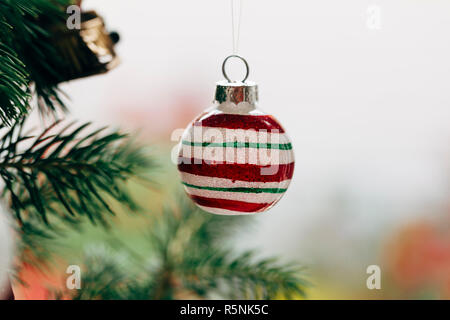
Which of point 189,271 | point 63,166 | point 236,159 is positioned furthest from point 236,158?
point 189,271

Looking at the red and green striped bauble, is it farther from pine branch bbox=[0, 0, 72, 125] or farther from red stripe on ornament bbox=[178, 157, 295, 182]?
pine branch bbox=[0, 0, 72, 125]

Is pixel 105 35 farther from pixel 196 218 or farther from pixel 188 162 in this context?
pixel 196 218

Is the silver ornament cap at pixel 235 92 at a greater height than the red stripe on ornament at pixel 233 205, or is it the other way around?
the silver ornament cap at pixel 235 92

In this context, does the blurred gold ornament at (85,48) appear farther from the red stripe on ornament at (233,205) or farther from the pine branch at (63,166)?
the red stripe on ornament at (233,205)

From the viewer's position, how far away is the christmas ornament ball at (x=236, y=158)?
1.73ft

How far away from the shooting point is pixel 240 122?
1.75 ft

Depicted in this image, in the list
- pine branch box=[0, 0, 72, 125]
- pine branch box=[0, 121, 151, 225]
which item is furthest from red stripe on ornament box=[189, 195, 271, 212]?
pine branch box=[0, 0, 72, 125]

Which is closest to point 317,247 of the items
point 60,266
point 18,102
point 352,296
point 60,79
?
point 352,296

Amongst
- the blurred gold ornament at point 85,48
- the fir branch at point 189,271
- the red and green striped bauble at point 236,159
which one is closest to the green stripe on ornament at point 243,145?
the red and green striped bauble at point 236,159

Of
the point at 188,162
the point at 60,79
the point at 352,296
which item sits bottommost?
the point at 352,296

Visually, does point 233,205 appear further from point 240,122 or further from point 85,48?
point 85,48

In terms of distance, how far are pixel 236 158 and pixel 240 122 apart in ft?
0.14
